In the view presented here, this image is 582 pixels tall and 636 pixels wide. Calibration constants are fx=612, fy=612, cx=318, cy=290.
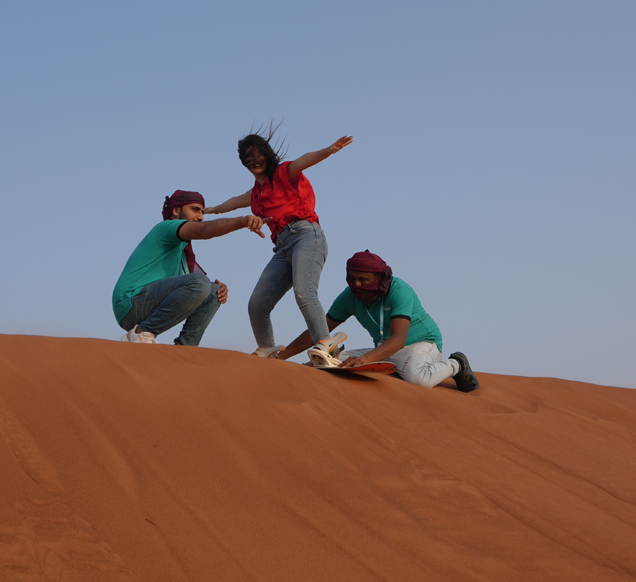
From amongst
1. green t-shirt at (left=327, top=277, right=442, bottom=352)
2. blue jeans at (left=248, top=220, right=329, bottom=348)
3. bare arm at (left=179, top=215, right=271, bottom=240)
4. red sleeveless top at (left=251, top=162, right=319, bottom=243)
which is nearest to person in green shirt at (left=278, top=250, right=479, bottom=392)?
green t-shirt at (left=327, top=277, right=442, bottom=352)

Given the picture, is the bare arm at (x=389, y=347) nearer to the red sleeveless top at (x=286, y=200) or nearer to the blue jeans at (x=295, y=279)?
the blue jeans at (x=295, y=279)

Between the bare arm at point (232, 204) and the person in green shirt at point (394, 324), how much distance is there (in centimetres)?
127

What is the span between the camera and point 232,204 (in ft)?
19.4

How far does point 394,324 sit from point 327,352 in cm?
75

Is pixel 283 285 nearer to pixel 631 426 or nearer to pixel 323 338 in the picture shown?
pixel 323 338

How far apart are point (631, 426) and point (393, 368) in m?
2.44

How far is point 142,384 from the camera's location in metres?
3.18

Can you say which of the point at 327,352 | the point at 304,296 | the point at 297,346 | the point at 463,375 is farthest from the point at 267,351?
the point at 463,375

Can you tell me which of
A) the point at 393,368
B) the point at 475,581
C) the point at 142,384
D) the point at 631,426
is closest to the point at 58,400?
the point at 142,384

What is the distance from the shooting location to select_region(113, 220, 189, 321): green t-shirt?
5078 millimetres

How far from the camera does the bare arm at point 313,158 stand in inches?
186

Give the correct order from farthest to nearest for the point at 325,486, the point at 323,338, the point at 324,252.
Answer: the point at 324,252 < the point at 323,338 < the point at 325,486

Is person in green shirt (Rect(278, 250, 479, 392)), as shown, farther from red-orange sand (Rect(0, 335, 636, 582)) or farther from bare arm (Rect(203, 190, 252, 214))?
bare arm (Rect(203, 190, 252, 214))

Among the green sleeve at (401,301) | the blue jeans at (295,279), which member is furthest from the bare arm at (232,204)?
the green sleeve at (401,301)
